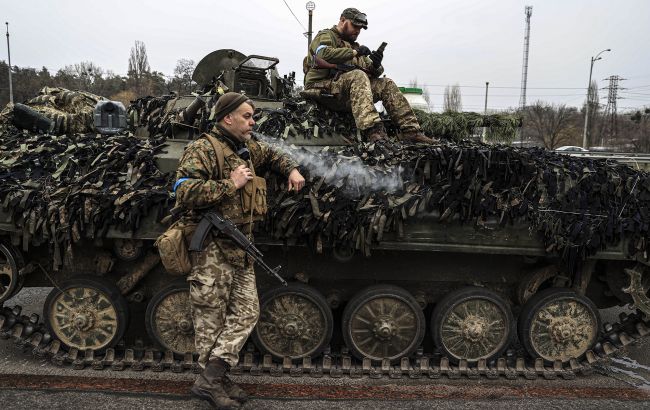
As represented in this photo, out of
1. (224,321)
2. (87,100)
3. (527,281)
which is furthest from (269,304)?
(87,100)

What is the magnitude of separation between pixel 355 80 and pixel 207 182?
93.4 inches

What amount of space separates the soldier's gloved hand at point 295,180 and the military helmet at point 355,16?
2223 mm

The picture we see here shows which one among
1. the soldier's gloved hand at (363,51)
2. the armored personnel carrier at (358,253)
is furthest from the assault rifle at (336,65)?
the armored personnel carrier at (358,253)

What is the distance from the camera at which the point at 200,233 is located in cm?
372

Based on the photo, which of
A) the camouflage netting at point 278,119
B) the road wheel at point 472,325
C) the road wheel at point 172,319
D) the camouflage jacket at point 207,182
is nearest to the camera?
the camouflage jacket at point 207,182

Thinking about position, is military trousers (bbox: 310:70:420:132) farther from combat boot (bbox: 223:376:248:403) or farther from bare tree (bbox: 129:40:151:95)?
bare tree (bbox: 129:40:151:95)

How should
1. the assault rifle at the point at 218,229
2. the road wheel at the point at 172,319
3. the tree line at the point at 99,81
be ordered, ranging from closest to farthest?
1. the assault rifle at the point at 218,229
2. the road wheel at the point at 172,319
3. the tree line at the point at 99,81

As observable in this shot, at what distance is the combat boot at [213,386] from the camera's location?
388 centimetres

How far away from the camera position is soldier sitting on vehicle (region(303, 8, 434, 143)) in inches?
209

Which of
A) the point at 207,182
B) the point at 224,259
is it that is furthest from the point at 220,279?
the point at 207,182

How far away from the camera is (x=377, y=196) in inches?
176

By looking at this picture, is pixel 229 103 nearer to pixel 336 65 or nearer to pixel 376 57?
pixel 336 65

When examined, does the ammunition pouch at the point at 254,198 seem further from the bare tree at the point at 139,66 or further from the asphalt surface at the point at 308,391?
the bare tree at the point at 139,66

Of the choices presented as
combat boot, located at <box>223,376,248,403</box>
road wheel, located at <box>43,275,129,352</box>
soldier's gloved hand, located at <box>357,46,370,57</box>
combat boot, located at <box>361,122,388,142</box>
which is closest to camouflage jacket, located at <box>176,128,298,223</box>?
combat boot, located at <box>223,376,248,403</box>
